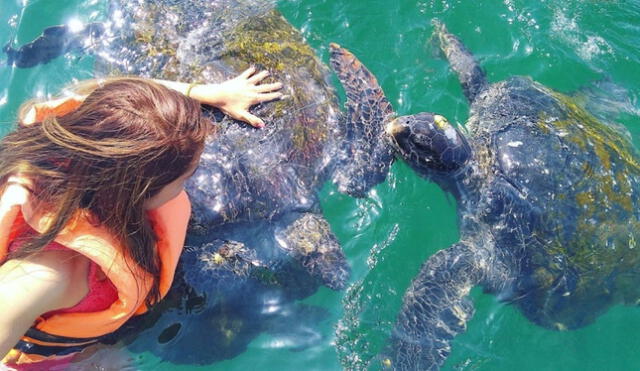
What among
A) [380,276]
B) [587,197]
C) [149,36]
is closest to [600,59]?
[587,197]

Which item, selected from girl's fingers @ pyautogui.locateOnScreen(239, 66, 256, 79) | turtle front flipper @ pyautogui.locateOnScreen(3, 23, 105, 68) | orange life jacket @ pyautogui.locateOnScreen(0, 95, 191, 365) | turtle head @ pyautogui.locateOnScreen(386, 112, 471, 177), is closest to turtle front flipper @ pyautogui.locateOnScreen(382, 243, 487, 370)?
turtle head @ pyautogui.locateOnScreen(386, 112, 471, 177)

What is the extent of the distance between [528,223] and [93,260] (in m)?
3.00

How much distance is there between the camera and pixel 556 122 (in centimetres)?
412

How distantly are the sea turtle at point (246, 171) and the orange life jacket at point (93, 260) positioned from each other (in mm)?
516

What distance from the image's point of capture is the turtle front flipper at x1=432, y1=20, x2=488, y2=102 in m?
4.81

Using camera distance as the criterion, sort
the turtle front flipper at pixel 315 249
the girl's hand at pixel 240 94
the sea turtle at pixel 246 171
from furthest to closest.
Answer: the turtle front flipper at pixel 315 249, the girl's hand at pixel 240 94, the sea turtle at pixel 246 171

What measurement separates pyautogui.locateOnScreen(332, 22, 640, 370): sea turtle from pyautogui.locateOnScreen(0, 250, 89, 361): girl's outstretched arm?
2.28 m

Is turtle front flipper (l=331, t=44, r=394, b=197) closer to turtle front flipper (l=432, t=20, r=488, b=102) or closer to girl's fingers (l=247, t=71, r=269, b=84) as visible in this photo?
girl's fingers (l=247, t=71, r=269, b=84)

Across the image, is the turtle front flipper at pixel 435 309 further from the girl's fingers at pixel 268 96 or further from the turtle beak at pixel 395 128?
the girl's fingers at pixel 268 96

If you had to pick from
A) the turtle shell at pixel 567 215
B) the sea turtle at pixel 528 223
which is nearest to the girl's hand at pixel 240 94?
the sea turtle at pixel 528 223

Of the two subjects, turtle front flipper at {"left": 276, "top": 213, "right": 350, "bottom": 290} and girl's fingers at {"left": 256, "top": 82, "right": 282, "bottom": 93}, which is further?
girl's fingers at {"left": 256, "top": 82, "right": 282, "bottom": 93}

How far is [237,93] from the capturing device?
3.64 m

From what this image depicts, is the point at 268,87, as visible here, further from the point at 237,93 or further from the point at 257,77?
the point at 237,93

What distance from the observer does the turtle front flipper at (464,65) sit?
481 centimetres
